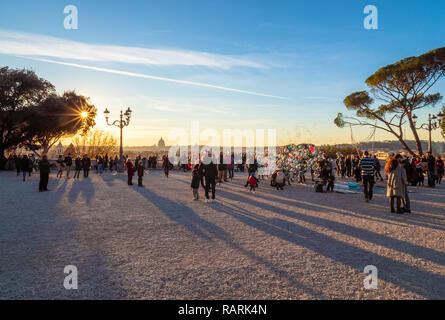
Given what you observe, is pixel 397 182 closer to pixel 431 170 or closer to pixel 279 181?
pixel 279 181

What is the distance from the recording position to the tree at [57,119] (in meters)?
28.3

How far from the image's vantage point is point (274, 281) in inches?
143

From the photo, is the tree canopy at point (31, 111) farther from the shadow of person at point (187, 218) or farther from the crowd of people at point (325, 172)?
the shadow of person at point (187, 218)

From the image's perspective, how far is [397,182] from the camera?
7801 millimetres

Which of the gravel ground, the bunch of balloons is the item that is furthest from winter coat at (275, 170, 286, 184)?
the gravel ground

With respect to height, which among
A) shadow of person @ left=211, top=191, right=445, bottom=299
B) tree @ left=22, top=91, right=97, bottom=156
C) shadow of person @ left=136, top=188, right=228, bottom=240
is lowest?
shadow of person @ left=211, top=191, right=445, bottom=299

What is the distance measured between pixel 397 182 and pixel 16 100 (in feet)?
108

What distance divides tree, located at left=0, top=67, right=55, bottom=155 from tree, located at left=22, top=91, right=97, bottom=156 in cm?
81

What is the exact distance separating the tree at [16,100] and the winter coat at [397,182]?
31485 millimetres

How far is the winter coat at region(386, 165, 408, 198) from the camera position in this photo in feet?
25.4

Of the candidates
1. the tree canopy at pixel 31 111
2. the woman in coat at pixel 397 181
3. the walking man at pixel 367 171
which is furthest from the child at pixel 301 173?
the tree canopy at pixel 31 111

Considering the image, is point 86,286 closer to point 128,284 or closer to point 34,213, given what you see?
point 128,284

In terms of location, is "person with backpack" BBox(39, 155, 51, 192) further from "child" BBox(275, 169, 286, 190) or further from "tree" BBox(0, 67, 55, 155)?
"tree" BBox(0, 67, 55, 155)
